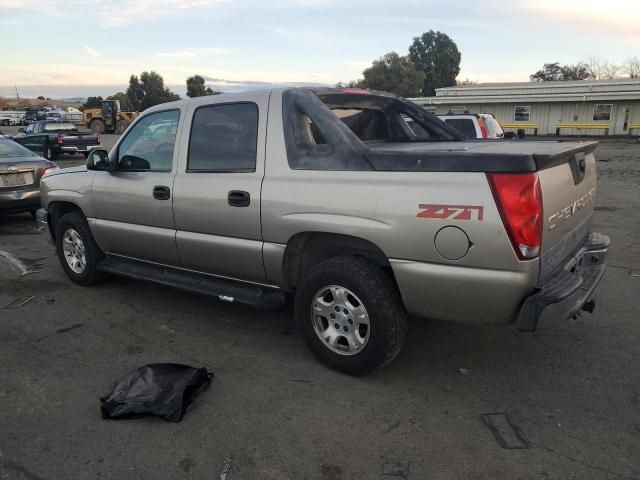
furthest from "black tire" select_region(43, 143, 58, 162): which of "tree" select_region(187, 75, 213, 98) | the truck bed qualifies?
"tree" select_region(187, 75, 213, 98)

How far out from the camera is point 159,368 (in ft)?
11.0

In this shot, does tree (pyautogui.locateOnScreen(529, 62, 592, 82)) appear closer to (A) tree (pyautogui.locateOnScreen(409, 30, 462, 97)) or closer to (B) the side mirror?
(A) tree (pyautogui.locateOnScreen(409, 30, 462, 97))

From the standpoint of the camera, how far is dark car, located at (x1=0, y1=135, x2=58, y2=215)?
8.14m

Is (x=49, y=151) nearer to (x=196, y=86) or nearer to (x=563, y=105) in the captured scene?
(x=563, y=105)

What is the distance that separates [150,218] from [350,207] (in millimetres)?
2067

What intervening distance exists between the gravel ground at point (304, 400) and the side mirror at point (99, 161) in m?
1.32

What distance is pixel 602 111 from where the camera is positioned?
3488cm

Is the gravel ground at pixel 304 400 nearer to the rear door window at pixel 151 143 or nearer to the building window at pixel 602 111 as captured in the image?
the rear door window at pixel 151 143

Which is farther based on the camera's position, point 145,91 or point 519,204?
point 145,91

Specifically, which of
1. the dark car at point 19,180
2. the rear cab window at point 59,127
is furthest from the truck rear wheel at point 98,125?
the dark car at point 19,180

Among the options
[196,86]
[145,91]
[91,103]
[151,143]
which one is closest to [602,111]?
[151,143]

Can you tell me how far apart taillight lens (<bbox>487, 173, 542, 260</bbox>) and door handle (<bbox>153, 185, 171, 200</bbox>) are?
262 centimetres

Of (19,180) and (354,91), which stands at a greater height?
(354,91)

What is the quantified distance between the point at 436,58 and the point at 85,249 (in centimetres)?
8225
